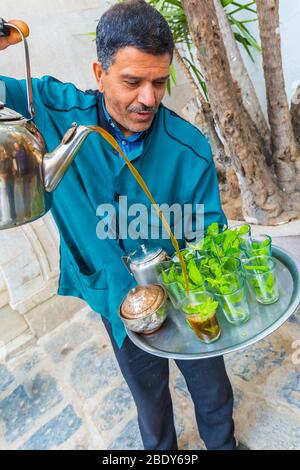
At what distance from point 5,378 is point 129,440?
1.20 m

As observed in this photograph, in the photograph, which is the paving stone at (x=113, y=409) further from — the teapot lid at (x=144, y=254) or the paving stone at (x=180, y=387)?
the teapot lid at (x=144, y=254)

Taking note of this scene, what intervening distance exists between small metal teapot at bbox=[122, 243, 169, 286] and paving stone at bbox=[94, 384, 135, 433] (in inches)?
47.4

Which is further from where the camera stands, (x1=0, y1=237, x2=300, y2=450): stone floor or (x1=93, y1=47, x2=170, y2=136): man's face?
(x1=0, y1=237, x2=300, y2=450): stone floor

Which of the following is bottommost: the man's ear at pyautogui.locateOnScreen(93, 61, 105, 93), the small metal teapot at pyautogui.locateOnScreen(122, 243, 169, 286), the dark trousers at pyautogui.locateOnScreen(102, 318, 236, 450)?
the dark trousers at pyautogui.locateOnScreen(102, 318, 236, 450)

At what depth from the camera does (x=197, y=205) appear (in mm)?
1475

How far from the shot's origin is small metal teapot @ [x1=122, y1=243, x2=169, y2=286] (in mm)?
1275

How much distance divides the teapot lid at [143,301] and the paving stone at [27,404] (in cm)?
152

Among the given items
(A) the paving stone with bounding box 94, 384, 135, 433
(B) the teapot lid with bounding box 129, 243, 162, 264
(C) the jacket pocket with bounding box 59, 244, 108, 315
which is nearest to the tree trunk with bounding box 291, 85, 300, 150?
(B) the teapot lid with bounding box 129, 243, 162, 264

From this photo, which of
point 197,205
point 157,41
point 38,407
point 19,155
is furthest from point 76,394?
point 157,41

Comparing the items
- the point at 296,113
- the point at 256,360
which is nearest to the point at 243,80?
the point at 296,113

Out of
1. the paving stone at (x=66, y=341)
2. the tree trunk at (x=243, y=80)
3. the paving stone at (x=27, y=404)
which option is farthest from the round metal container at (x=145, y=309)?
the tree trunk at (x=243, y=80)

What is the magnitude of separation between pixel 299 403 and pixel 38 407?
1.63 meters

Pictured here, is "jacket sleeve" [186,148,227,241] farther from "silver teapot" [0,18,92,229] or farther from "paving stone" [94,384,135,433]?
"paving stone" [94,384,135,433]
